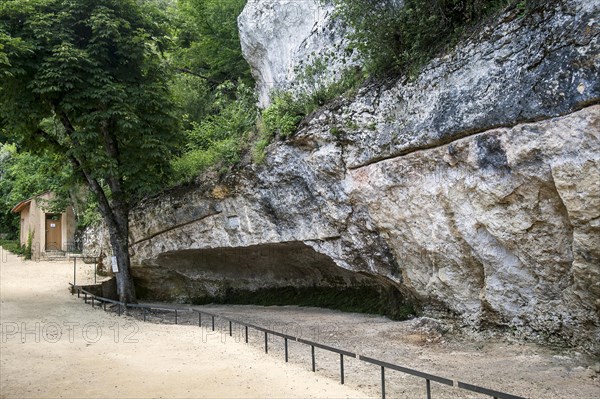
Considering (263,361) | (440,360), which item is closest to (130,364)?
(263,361)

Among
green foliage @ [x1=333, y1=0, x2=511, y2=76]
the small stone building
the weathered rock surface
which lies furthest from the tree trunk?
the small stone building

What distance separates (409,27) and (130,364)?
8.90 meters

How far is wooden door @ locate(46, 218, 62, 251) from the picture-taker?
1152 inches

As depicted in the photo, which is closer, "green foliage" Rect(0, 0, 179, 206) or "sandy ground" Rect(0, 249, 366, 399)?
"sandy ground" Rect(0, 249, 366, 399)

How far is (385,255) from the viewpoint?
11.2 m

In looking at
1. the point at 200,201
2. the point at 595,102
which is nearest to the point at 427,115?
the point at 595,102

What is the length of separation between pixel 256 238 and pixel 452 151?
263 inches

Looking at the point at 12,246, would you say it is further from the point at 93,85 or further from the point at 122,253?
the point at 93,85

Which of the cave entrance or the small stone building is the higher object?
the small stone building

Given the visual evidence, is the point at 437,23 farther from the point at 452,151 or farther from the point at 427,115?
the point at 452,151

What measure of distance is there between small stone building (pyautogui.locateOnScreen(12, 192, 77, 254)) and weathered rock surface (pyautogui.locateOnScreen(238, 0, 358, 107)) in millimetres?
17031

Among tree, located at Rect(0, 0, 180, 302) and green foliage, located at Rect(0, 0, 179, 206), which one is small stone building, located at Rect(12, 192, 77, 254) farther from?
green foliage, located at Rect(0, 0, 179, 206)

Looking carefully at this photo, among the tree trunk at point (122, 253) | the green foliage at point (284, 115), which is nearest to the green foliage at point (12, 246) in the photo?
the tree trunk at point (122, 253)

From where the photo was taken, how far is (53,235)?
29.6m
